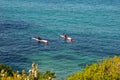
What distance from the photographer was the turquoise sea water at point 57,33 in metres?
94.2

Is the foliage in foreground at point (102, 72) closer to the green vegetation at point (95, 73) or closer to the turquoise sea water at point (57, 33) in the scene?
the green vegetation at point (95, 73)

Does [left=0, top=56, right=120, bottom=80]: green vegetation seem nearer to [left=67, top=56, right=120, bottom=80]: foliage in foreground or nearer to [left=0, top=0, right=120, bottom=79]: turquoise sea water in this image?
[left=67, top=56, right=120, bottom=80]: foliage in foreground

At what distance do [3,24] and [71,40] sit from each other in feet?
98.8

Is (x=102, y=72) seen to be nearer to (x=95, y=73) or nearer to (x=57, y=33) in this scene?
(x=95, y=73)

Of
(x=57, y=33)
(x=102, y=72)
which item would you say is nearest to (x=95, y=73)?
(x=102, y=72)

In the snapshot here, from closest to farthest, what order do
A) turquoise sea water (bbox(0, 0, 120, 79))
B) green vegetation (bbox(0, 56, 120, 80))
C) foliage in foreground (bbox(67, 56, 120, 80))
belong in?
green vegetation (bbox(0, 56, 120, 80)) → foliage in foreground (bbox(67, 56, 120, 80)) → turquoise sea water (bbox(0, 0, 120, 79))

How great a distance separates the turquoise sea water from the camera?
94.2 meters

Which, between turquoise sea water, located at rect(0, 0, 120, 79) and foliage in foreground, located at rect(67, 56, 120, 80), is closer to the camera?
foliage in foreground, located at rect(67, 56, 120, 80)

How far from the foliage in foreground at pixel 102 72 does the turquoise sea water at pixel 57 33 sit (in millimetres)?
20835

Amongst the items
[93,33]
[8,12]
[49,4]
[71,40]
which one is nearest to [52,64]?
[71,40]

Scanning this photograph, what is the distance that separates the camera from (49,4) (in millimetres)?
184250

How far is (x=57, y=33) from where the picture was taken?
122875 mm

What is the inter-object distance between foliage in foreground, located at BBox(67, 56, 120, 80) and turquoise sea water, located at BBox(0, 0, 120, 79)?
20835 mm

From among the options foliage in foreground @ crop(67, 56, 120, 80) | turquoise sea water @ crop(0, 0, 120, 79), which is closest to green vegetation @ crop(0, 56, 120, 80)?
foliage in foreground @ crop(67, 56, 120, 80)
